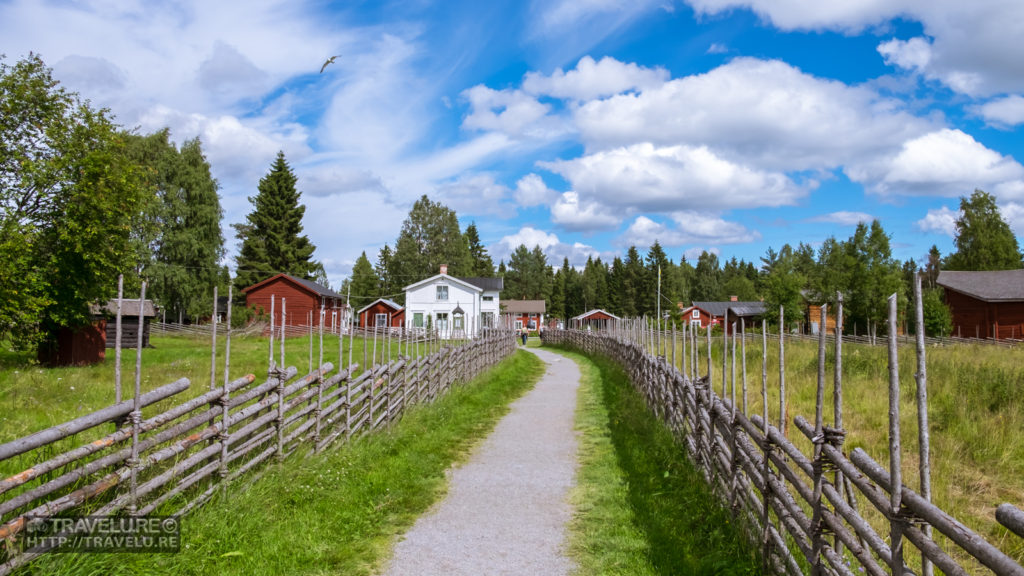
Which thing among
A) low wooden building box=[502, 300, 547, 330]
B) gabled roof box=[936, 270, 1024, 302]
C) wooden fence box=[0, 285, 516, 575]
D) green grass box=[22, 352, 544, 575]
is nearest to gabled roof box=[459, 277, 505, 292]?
low wooden building box=[502, 300, 547, 330]

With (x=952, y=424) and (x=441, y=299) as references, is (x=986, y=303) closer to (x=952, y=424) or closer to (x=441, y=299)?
(x=952, y=424)

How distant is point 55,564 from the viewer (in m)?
3.73

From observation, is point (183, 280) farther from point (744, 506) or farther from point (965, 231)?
point (965, 231)

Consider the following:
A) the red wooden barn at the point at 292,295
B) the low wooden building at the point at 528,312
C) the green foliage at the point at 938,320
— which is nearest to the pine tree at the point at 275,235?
the red wooden barn at the point at 292,295

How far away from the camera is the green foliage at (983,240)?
52156 millimetres

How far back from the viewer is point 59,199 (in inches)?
787

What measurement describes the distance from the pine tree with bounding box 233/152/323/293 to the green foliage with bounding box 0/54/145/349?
3605 centimetres

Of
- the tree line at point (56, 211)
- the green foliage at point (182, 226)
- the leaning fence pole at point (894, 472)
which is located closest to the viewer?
the leaning fence pole at point (894, 472)

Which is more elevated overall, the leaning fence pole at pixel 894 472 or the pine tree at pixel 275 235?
the pine tree at pixel 275 235

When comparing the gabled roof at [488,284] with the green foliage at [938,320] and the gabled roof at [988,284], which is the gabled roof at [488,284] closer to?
the green foliage at [938,320]

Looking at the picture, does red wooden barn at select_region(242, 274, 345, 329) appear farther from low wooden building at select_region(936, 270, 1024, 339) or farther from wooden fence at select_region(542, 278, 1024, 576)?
wooden fence at select_region(542, 278, 1024, 576)

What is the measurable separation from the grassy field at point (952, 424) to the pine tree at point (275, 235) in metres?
48.3

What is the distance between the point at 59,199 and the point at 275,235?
37.2m

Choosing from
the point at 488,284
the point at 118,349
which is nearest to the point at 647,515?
the point at 118,349
